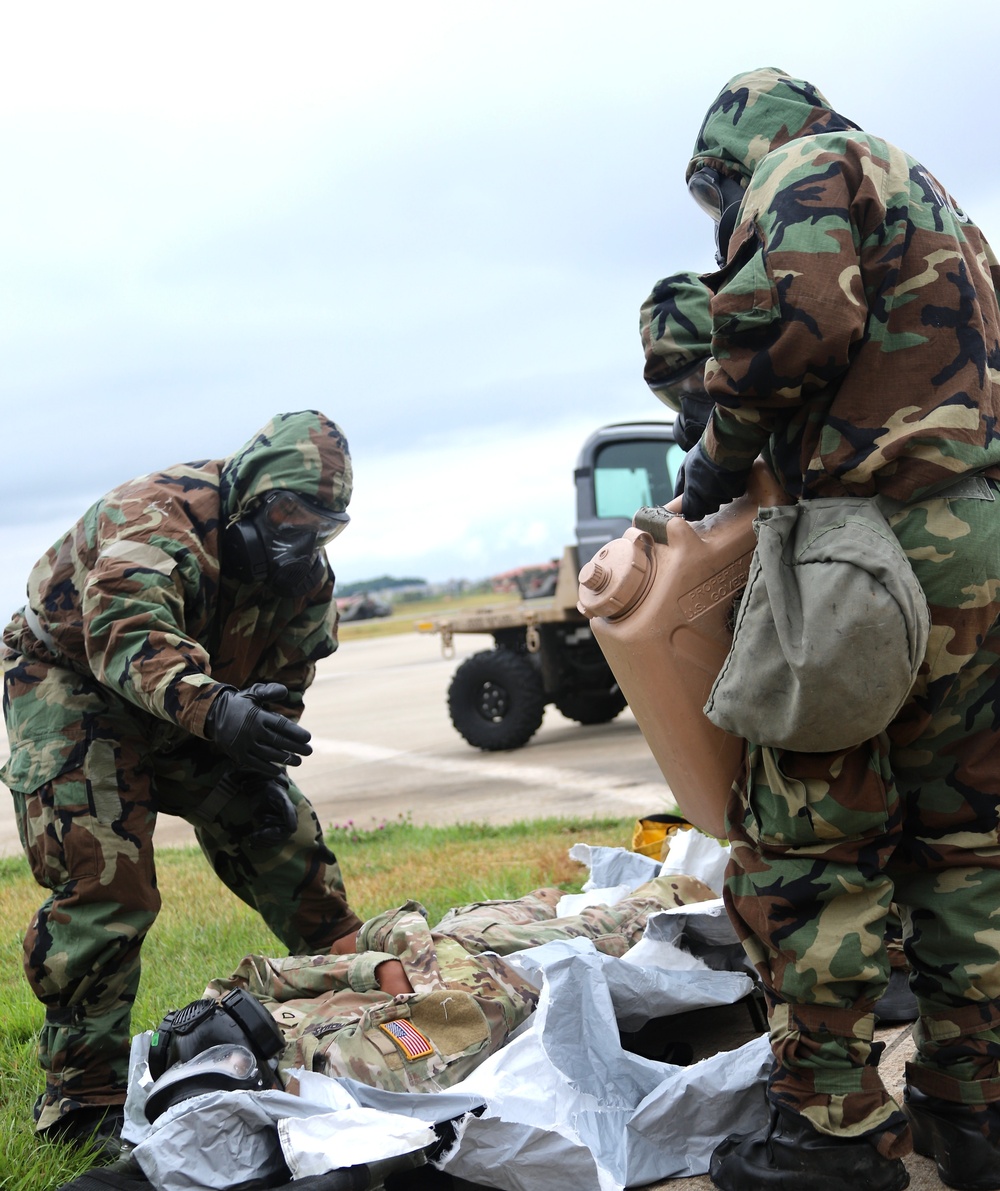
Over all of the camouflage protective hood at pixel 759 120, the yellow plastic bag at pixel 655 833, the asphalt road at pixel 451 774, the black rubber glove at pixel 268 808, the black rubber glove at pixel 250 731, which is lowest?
the asphalt road at pixel 451 774

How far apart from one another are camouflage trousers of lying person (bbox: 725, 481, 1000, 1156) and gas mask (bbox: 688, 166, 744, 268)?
697mm

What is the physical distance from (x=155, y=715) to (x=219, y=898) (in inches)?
107

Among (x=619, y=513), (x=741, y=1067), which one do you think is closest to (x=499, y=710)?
(x=619, y=513)

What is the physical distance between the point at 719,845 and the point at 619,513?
6.78 m

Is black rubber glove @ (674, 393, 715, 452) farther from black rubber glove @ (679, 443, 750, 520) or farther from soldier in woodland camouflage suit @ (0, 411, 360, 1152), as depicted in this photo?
Answer: soldier in woodland camouflage suit @ (0, 411, 360, 1152)

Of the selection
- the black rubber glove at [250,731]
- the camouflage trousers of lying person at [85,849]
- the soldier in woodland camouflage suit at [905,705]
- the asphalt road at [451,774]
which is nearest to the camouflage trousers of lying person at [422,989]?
the camouflage trousers of lying person at [85,849]

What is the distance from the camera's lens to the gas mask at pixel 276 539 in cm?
335

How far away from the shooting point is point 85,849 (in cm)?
307

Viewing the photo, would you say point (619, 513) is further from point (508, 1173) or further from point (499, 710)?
point (508, 1173)

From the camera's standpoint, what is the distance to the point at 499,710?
10.7 m

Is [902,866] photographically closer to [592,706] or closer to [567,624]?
[567,624]

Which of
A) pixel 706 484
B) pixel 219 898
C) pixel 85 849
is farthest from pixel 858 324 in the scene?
pixel 219 898

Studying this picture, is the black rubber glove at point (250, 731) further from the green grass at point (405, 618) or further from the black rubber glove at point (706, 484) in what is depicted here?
the green grass at point (405, 618)

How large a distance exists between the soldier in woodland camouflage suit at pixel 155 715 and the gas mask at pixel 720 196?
53.6 inches
